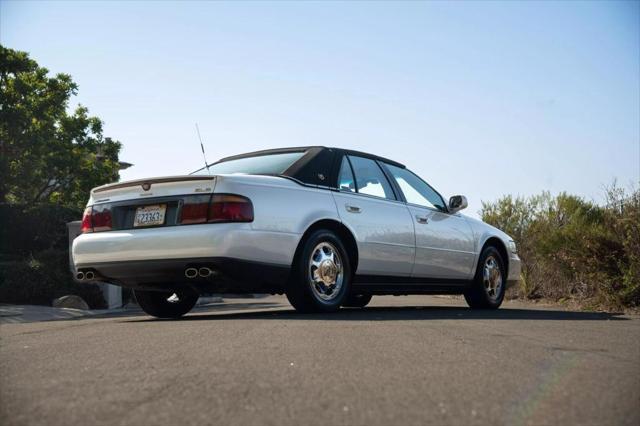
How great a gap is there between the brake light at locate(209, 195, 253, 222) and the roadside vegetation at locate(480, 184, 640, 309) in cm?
489

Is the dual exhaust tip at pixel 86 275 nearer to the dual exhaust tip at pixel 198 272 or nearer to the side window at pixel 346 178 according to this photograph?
the dual exhaust tip at pixel 198 272

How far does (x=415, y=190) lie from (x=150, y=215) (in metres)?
3.30

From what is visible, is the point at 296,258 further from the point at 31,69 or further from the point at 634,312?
the point at 31,69

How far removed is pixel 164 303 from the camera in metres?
8.05

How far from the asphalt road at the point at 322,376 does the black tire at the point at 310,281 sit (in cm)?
98

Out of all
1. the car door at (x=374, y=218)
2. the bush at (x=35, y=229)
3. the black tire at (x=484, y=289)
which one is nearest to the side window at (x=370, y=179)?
the car door at (x=374, y=218)

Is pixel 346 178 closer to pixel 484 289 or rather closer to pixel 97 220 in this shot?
pixel 97 220

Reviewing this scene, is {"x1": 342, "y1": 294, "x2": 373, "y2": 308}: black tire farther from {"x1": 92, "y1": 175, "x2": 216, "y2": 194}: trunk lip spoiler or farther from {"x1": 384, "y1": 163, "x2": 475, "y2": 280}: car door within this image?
{"x1": 92, "y1": 175, "x2": 216, "y2": 194}: trunk lip spoiler

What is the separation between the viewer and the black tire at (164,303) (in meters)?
7.88

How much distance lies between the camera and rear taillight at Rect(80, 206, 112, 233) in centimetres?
705

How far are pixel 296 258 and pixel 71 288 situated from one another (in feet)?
28.7

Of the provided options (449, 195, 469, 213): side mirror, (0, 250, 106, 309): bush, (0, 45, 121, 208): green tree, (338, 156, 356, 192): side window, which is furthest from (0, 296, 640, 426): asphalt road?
(0, 45, 121, 208): green tree

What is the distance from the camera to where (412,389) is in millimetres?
3453

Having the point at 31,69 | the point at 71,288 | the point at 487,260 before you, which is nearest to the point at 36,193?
the point at 31,69
